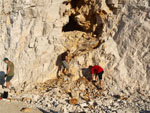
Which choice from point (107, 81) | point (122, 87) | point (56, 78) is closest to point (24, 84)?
point (56, 78)

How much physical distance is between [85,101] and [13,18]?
4.75 meters

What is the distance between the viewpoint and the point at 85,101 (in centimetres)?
730

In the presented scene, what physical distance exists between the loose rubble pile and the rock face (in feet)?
1.37

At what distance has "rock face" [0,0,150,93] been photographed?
8.36m

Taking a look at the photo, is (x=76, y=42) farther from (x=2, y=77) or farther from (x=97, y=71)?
(x=2, y=77)

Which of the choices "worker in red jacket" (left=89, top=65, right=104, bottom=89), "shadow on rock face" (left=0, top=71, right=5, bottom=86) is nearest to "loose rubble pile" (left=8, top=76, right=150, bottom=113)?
"worker in red jacket" (left=89, top=65, right=104, bottom=89)

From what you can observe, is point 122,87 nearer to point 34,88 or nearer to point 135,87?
point 135,87

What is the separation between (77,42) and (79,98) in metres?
3.23

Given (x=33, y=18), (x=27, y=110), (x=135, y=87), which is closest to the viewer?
(x=27, y=110)

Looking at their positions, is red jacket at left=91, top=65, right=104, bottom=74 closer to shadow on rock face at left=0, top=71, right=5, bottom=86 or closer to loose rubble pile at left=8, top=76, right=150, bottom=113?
loose rubble pile at left=8, top=76, right=150, bottom=113

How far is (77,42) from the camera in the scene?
32.2ft

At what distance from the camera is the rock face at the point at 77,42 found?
8.36 metres

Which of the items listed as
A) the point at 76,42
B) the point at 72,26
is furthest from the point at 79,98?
the point at 72,26

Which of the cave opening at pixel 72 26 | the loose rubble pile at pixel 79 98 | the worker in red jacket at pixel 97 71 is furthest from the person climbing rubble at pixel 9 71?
the cave opening at pixel 72 26
